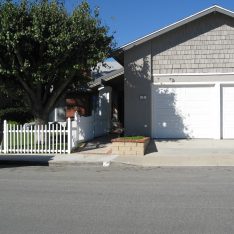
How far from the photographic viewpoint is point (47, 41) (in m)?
15.2

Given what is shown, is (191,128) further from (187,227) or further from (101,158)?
(187,227)

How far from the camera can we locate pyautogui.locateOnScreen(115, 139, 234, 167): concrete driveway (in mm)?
13422

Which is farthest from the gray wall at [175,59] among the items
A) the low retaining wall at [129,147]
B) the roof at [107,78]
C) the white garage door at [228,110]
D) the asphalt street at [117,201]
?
the asphalt street at [117,201]

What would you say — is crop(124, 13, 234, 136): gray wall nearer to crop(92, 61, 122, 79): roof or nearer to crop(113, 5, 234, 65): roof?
crop(113, 5, 234, 65): roof

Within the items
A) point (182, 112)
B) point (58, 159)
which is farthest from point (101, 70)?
point (58, 159)

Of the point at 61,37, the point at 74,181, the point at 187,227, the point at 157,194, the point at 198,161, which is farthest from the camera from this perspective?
the point at 61,37

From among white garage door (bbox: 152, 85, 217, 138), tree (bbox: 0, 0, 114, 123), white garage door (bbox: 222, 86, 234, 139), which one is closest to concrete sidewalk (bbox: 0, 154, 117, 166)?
tree (bbox: 0, 0, 114, 123)

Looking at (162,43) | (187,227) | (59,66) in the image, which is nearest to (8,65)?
(59,66)

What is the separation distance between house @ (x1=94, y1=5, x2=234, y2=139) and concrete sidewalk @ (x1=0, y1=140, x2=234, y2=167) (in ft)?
7.54

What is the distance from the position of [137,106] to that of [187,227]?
12.7 meters

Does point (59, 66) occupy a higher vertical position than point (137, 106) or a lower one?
higher

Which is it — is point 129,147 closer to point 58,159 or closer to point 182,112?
point 58,159

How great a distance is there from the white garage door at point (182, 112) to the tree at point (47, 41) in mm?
3432

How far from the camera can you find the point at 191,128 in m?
18.8
